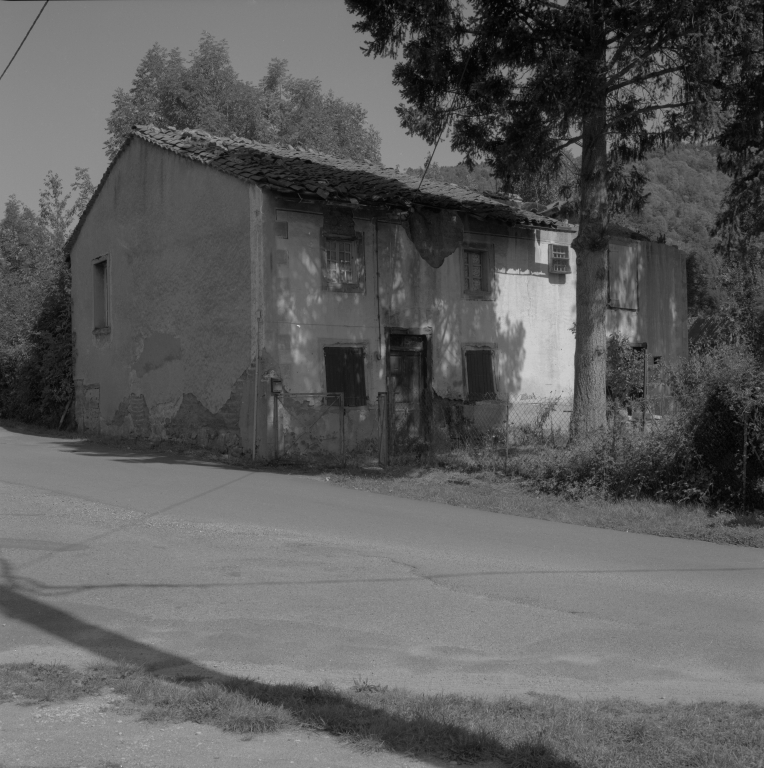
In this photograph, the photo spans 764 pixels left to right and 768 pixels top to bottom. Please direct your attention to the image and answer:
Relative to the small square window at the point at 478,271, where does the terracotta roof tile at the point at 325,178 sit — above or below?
above

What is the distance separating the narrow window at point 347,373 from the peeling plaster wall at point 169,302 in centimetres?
163

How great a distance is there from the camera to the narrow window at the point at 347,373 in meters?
18.3

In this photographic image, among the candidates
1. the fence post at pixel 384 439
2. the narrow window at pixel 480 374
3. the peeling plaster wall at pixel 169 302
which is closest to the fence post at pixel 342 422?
the fence post at pixel 384 439

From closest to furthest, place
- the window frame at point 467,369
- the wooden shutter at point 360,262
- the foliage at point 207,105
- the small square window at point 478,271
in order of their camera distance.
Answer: the wooden shutter at point 360,262
the window frame at point 467,369
the small square window at point 478,271
the foliage at point 207,105

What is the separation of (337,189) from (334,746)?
14719mm

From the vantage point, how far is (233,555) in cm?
889

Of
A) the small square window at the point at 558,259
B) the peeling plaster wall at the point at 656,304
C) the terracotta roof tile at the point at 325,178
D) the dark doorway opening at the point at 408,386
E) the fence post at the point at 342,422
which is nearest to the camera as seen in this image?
the fence post at the point at 342,422

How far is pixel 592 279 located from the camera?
15.8 meters

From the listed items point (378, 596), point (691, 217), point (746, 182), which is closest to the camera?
point (378, 596)

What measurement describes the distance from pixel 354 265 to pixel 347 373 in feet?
7.33

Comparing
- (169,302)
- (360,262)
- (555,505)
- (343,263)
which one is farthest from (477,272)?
(555,505)

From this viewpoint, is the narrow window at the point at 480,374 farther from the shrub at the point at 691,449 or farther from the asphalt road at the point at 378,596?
the asphalt road at the point at 378,596

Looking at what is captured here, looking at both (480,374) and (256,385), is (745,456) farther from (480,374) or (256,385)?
(480,374)

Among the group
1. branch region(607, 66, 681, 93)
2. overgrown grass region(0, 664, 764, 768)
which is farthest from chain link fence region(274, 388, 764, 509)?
overgrown grass region(0, 664, 764, 768)
